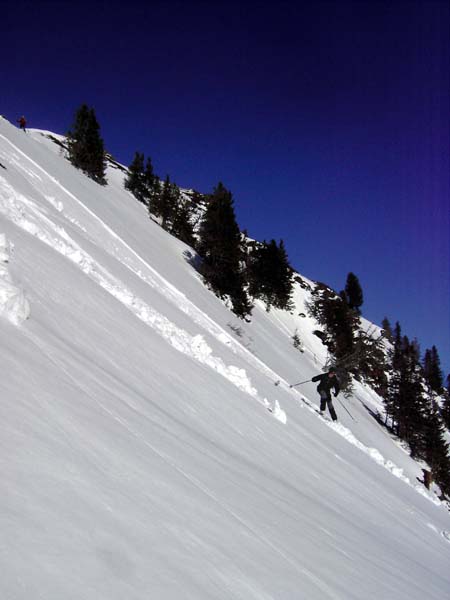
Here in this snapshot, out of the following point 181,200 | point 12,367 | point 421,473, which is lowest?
point 12,367

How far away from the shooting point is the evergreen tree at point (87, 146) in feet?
105

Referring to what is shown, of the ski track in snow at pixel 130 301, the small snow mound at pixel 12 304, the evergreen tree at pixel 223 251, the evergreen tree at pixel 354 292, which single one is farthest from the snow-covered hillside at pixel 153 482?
the evergreen tree at pixel 354 292

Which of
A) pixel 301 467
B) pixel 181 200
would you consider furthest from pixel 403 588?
pixel 181 200

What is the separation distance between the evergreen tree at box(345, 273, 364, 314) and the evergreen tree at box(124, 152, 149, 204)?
44.1 meters

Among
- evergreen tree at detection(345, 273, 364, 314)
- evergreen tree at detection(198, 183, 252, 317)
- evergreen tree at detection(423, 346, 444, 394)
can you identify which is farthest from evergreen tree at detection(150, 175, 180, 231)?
evergreen tree at detection(423, 346, 444, 394)

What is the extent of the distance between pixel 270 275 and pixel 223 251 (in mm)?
9018

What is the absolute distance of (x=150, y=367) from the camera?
5.81 m

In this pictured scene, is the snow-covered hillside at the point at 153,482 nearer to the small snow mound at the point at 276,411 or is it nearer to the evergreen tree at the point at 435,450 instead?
the small snow mound at the point at 276,411

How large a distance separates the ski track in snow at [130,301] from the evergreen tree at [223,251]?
673 inches

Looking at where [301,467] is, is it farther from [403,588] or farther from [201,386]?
[403,588]

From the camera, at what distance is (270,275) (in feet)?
124

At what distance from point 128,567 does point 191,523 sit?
74 cm

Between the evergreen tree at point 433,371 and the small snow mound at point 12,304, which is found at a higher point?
the evergreen tree at point 433,371

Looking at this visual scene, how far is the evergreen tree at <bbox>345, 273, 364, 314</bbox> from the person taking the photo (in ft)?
237
